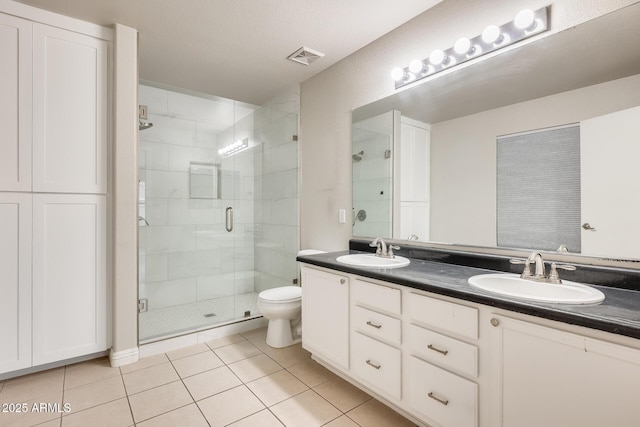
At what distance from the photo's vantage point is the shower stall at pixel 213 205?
307 cm

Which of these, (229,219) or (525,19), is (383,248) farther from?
(229,219)

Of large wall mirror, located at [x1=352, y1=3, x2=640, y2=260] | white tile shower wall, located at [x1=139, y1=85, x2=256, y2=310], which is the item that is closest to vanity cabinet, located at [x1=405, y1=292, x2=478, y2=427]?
large wall mirror, located at [x1=352, y1=3, x2=640, y2=260]

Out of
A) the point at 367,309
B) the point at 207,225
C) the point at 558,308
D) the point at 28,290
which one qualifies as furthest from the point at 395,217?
the point at 28,290

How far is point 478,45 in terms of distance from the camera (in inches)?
Answer: 68.5

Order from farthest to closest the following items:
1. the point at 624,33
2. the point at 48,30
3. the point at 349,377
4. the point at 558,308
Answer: the point at 48,30 < the point at 349,377 < the point at 624,33 < the point at 558,308

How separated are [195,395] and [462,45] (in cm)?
261

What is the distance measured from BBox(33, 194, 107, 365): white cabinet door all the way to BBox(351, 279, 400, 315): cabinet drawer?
5.98ft

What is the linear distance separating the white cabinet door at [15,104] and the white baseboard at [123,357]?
126cm

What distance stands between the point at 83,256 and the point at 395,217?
2.22m

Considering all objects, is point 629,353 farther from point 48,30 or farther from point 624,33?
point 48,30

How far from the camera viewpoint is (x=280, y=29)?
7.15 ft

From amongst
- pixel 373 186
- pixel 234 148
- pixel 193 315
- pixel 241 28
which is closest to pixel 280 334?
pixel 193 315

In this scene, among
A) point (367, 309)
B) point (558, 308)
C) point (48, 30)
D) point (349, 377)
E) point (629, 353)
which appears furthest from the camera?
point (48, 30)

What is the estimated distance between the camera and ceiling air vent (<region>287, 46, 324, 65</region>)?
2.44 meters
